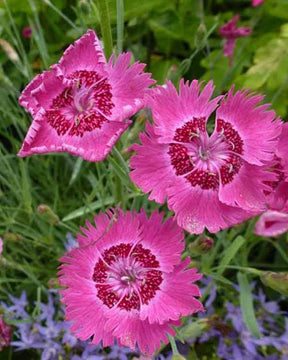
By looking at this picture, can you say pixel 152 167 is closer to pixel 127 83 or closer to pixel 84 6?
pixel 127 83

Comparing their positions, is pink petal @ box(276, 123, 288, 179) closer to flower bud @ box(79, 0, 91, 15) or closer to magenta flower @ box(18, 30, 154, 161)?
magenta flower @ box(18, 30, 154, 161)

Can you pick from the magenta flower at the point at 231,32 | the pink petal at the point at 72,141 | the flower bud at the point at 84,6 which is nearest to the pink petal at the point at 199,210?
the pink petal at the point at 72,141

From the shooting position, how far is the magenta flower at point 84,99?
67 centimetres

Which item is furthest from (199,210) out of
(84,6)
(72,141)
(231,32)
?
(231,32)

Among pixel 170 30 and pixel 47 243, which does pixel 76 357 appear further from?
pixel 170 30

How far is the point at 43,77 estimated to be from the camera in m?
0.68

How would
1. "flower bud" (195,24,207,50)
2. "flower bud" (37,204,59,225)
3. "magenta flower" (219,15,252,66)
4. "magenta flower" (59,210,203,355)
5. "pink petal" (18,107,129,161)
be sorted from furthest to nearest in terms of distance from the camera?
1. "magenta flower" (219,15,252,66)
2. "flower bud" (195,24,207,50)
3. "flower bud" (37,204,59,225)
4. "magenta flower" (59,210,203,355)
5. "pink petal" (18,107,129,161)

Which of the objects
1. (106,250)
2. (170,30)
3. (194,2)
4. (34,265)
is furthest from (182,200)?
(170,30)

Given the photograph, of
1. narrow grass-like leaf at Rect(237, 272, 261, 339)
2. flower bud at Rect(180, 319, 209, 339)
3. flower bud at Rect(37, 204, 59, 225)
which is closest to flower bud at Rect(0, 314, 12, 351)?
flower bud at Rect(37, 204, 59, 225)

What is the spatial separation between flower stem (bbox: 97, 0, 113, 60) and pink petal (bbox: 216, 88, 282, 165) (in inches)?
6.8

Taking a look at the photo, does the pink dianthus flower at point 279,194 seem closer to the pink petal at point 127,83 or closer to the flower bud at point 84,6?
the pink petal at point 127,83

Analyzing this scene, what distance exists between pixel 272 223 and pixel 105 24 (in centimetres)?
35

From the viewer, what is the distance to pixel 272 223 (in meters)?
0.74

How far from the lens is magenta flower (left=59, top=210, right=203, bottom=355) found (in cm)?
75
